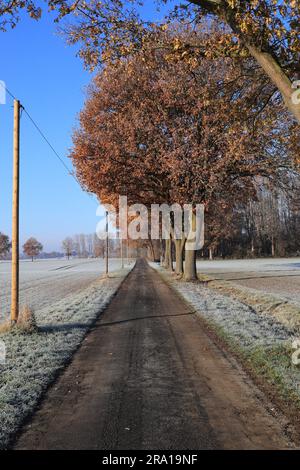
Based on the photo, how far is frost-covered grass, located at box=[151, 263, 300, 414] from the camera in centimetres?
696

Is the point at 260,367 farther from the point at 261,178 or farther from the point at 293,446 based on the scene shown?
the point at 261,178

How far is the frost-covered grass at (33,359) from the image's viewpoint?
5691 millimetres

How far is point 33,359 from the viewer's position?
837cm

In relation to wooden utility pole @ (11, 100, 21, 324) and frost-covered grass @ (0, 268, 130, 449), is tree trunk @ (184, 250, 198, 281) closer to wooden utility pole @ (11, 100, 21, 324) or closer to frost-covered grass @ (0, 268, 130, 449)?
frost-covered grass @ (0, 268, 130, 449)

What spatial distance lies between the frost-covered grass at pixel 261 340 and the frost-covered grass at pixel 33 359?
3.41m

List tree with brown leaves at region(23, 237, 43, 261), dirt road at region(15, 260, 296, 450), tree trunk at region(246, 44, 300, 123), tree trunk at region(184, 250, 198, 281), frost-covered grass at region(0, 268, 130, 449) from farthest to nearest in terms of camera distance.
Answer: tree with brown leaves at region(23, 237, 43, 261), tree trunk at region(184, 250, 198, 281), tree trunk at region(246, 44, 300, 123), frost-covered grass at region(0, 268, 130, 449), dirt road at region(15, 260, 296, 450)

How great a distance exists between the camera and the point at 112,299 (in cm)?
2036

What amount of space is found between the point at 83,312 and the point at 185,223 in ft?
61.3

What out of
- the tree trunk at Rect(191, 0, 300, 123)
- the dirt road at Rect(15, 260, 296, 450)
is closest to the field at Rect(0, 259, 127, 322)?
the dirt road at Rect(15, 260, 296, 450)

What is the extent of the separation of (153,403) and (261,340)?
14.5 feet

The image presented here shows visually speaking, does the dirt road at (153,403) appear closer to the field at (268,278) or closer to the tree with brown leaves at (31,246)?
Result: the field at (268,278)

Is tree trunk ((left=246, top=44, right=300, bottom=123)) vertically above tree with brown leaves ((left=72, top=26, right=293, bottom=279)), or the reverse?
tree with brown leaves ((left=72, top=26, right=293, bottom=279))

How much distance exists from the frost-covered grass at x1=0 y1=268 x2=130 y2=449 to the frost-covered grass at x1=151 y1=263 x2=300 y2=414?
3409mm

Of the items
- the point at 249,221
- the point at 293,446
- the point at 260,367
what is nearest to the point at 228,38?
the point at 260,367
